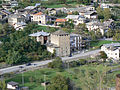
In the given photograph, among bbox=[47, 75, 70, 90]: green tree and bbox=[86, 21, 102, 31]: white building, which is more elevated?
bbox=[47, 75, 70, 90]: green tree

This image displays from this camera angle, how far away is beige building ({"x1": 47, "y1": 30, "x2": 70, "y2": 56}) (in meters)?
17.6

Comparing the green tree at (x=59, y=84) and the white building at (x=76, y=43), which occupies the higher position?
the green tree at (x=59, y=84)

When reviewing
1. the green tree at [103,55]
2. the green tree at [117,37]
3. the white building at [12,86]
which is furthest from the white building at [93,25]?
the white building at [12,86]

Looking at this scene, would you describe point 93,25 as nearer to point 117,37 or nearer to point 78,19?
point 78,19

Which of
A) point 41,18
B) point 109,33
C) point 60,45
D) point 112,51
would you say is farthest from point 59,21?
point 112,51

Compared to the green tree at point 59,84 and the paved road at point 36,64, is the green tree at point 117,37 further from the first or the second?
the green tree at point 59,84

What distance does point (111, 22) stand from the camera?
23422 mm

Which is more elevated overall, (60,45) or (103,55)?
(60,45)

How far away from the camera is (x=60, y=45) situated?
1772 cm

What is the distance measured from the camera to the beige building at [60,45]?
17.6 meters

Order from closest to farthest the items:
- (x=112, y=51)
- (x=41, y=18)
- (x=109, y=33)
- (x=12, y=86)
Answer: (x=12, y=86) → (x=112, y=51) → (x=109, y=33) → (x=41, y=18)

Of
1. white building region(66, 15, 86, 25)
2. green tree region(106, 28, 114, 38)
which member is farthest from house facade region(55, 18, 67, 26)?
green tree region(106, 28, 114, 38)

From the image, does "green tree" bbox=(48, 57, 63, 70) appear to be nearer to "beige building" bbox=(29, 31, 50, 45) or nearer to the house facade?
"beige building" bbox=(29, 31, 50, 45)

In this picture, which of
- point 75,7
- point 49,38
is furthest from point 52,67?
point 75,7
